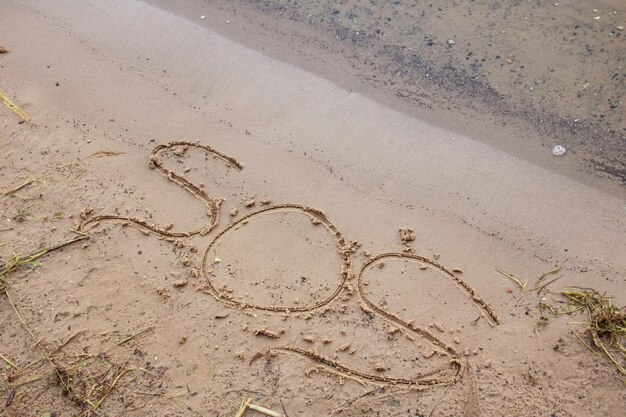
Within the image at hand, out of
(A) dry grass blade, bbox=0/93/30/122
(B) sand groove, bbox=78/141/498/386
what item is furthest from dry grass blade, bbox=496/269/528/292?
(A) dry grass blade, bbox=0/93/30/122

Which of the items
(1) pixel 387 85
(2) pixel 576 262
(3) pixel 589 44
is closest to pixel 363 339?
(2) pixel 576 262

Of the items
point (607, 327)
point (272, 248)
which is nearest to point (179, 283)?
point (272, 248)

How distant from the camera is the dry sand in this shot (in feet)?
10.6

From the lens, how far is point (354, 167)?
13.9ft

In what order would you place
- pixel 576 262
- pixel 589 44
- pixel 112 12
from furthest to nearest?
pixel 112 12
pixel 589 44
pixel 576 262

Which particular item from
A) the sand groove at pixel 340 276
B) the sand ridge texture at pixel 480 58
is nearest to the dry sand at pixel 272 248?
the sand groove at pixel 340 276

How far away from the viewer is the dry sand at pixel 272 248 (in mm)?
3244

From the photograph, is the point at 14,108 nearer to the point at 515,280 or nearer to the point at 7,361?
the point at 7,361

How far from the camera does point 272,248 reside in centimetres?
384

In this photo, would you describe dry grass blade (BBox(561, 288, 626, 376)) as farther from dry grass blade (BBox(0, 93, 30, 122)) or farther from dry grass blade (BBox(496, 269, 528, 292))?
Answer: dry grass blade (BBox(0, 93, 30, 122))

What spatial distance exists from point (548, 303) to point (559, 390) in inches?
21.7

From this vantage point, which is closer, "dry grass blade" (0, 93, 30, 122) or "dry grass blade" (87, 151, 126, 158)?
"dry grass blade" (87, 151, 126, 158)

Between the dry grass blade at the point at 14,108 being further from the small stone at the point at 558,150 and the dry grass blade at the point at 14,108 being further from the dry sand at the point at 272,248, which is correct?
the small stone at the point at 558,150

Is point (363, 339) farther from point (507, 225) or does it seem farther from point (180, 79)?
point (180, 79)
